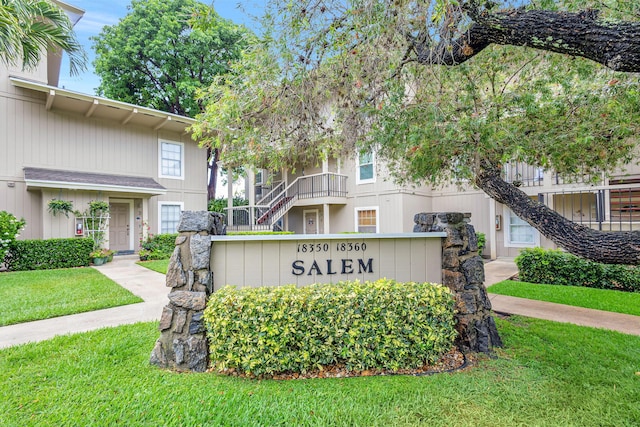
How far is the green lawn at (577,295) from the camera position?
Answer: 5.46 meters

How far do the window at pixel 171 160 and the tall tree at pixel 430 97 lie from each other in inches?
393

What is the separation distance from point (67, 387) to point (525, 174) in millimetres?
13030

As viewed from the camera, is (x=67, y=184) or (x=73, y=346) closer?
(x=73, y=346)

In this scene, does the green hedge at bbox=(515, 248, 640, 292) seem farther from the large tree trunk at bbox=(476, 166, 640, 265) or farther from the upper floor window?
the upper floor window

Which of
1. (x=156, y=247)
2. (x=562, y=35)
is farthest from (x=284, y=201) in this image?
(x=562, y=35)

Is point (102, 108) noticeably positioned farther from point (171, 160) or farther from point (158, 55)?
point (158, 55)

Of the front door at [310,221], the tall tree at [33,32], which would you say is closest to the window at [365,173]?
the front door at [310,221]

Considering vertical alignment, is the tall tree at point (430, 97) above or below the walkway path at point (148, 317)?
above

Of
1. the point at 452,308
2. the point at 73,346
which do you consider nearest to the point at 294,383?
the point at 452,308

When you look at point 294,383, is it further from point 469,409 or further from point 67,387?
point 67,387

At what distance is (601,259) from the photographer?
286 centimetres

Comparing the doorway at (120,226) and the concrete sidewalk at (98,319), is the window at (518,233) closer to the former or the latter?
the concrete sidewalk at (98,319)

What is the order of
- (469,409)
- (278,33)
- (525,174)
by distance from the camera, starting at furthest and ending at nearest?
(525,174) < (278,33) < (469,409)

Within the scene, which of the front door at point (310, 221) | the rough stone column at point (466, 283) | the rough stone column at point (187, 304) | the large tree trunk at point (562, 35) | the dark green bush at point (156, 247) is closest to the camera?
the large tree trunk at point (562, 35)
